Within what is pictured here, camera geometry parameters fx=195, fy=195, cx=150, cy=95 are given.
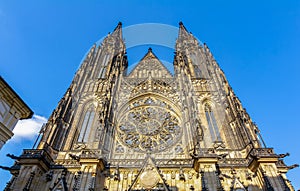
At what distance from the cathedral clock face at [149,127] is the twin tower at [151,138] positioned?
0.07 metres

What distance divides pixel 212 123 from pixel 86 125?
9.33 m

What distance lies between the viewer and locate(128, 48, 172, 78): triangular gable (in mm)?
19562

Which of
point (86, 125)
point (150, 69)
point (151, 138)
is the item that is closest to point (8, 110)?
point (151, 138)

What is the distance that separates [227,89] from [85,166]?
11.6 m

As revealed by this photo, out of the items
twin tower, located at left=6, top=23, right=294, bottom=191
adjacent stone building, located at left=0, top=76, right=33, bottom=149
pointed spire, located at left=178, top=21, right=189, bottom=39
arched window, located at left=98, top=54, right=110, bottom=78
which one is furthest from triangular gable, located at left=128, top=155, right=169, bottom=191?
pointed spire, located at left=178, top=21, right=189, bottom=39

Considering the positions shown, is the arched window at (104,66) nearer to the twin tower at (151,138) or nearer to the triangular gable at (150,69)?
the twin tower at (151,138)

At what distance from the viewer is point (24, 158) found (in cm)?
1029

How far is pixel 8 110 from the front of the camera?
14.0ft

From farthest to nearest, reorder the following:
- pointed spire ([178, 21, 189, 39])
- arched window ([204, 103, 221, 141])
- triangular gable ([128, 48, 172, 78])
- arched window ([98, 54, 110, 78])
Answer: pointed spire ([178, 21, 189, 39]) → arched window ([98, 54, 110, 78]) → triangular gable ([128, 48, 172, 78]) → arched window ([204, 103, 221, 141])

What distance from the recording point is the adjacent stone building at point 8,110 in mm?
4032

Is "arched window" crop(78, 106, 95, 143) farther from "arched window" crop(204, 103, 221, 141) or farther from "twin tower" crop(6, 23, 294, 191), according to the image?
"arched window" crop(204, 103, 221, 141)

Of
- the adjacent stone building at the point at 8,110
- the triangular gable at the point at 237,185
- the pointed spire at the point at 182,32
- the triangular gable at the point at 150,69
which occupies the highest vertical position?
the pointed spire at the point at 182,32

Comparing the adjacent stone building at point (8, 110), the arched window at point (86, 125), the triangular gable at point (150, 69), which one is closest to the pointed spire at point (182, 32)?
the triangular gable at point (150, 69)

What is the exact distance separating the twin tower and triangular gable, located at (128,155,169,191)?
5 centimetres
